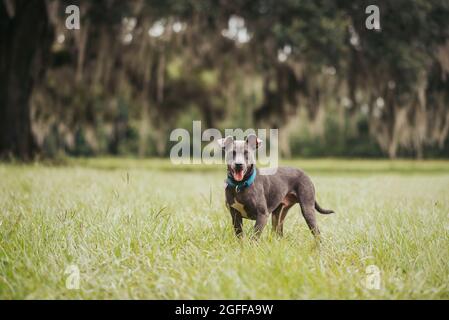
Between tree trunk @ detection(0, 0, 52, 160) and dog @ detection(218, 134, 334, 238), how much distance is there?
847 centimetres

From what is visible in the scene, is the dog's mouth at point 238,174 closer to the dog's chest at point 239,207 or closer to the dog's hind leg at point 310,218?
the dog's chest at point 239,207

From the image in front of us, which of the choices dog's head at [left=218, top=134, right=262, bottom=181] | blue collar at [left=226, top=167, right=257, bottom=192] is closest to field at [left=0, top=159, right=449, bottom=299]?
blue collar at [left=226, top=167, right=257, bottom=192]

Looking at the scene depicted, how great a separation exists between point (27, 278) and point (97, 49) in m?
10.6

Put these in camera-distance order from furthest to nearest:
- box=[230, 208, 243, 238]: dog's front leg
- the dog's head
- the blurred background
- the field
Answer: the blurred background
box=[230, 208, 243, 238]: dog's front leg
the dog's head
the field

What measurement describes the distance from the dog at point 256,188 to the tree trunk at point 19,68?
333 inches

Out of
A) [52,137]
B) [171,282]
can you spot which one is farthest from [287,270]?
[52,137]

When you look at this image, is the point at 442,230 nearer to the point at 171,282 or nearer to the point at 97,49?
the point at 171,282

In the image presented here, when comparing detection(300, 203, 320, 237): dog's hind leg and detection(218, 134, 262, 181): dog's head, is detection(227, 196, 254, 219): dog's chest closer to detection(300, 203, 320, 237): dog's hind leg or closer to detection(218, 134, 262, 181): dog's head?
detection(218, 134, 262, 181): dog's head

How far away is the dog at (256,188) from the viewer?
10.1 feet

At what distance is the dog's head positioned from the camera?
118 inches
